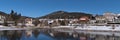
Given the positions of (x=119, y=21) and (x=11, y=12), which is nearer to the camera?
(x=119, y=21)

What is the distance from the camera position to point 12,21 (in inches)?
5950

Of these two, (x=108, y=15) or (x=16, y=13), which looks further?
(x=108, y=15)


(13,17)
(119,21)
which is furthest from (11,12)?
(119,21)

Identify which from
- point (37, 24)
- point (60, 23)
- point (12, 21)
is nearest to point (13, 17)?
point (12, 21)

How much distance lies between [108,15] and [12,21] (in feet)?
205

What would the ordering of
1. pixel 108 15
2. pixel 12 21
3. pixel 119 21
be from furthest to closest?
pixel 108 15, pixel 12 21, pixel 119 21

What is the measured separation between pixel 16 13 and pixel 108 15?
5929 centimetres

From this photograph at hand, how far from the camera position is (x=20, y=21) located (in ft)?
500

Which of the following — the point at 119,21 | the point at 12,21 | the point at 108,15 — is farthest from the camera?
the point at 108,15

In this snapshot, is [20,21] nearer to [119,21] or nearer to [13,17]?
Result: [13,17]

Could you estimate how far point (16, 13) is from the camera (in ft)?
507

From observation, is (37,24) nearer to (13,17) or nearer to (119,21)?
(13,17)

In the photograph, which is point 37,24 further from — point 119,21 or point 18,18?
point 119,21

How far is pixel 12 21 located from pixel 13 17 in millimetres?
2305
